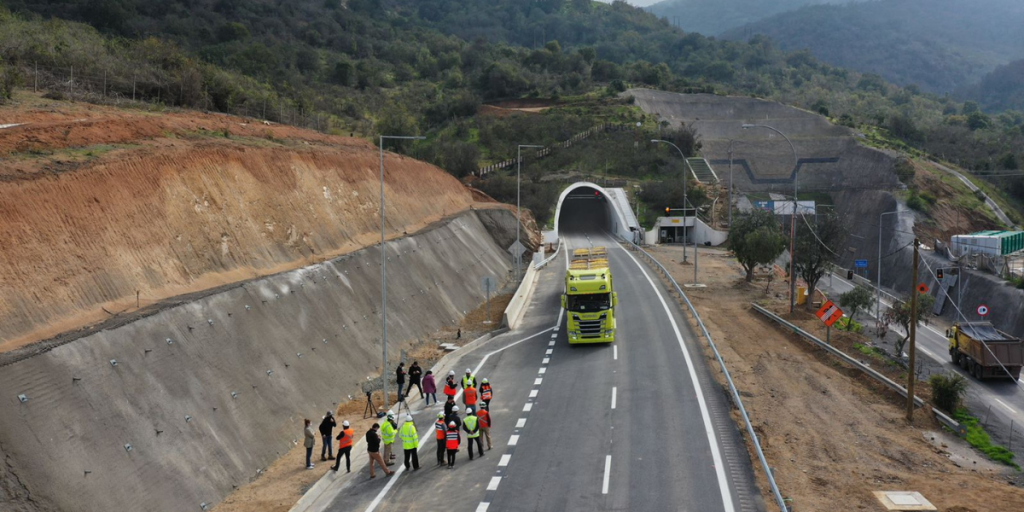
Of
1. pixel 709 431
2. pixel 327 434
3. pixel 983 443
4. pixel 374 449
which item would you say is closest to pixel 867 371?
pixel 983 443

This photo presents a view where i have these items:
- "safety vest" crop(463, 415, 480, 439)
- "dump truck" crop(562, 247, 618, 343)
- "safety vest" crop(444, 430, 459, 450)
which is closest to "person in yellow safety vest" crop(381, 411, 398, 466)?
"safety vest" crop(444, 430, 459, 450)

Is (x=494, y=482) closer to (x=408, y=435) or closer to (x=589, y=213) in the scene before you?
(x=408, y=435)

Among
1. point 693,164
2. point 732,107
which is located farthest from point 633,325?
point 732,107

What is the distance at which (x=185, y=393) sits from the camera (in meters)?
17.8

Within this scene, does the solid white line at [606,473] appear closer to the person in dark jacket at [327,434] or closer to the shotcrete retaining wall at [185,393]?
the person in dark jacket at [327,434]

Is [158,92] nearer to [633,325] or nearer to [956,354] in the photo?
[633,325]

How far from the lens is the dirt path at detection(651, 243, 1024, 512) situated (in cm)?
1519

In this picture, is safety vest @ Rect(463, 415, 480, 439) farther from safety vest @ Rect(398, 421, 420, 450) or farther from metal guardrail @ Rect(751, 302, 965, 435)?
metal guardrail @ Rect(751, 302, 965, 435)

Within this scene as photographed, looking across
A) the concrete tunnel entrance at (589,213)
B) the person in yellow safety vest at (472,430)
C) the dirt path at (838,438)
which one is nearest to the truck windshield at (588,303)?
the dirt path at (838,438)

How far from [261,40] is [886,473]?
110 metres

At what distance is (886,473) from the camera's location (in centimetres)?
1659

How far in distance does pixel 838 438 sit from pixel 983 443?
508cm

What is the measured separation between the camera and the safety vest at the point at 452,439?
17.3 metres

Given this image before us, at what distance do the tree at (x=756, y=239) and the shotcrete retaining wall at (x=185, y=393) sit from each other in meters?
22.7
